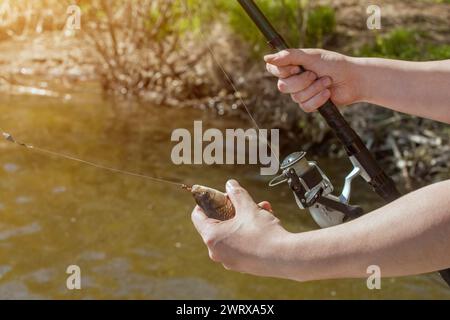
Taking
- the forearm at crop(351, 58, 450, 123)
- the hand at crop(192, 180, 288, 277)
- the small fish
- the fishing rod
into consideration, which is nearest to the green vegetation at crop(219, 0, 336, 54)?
the fishing rod

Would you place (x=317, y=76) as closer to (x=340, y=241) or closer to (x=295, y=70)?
(x=295, y=70)

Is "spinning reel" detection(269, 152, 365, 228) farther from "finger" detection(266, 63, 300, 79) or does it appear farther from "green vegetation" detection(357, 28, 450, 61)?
"green vegetation" detection(357, 28, 450, 61)

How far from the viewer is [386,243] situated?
4.25 ft

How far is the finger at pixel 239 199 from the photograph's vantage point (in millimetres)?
1553

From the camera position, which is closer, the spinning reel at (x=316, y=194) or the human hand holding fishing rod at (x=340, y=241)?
the human hand holding fishing rod at (x=340, y=241)

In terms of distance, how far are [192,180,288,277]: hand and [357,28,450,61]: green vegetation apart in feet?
18.6

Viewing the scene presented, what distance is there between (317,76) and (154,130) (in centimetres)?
520

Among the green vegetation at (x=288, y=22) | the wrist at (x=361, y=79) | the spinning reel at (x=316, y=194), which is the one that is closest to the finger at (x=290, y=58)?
the wrist at (x=361, y=79)

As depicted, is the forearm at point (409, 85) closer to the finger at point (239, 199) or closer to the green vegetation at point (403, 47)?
the finger at point (239, 199)

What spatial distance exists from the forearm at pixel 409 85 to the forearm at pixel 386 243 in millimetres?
739

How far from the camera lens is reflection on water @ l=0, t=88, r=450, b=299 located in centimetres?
473
